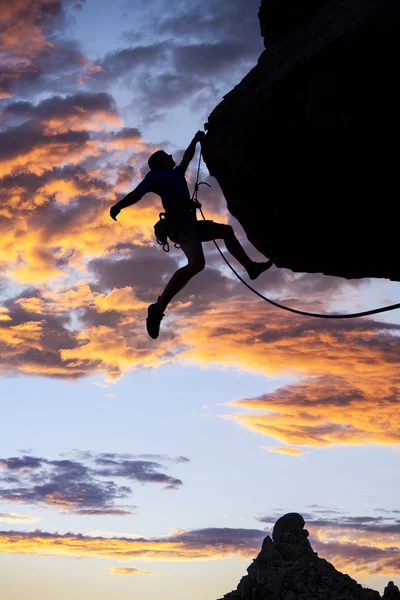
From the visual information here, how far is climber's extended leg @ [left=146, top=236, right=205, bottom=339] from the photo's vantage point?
11.2 m

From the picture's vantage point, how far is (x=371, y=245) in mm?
11023

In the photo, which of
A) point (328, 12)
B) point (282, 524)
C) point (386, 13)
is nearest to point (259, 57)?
point (328, 12)

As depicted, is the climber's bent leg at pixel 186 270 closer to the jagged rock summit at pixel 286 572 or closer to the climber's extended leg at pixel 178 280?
the climber's extended leg at pixel 178 280

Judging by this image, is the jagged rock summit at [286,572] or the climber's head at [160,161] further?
the jagged rock summit at [286,572]

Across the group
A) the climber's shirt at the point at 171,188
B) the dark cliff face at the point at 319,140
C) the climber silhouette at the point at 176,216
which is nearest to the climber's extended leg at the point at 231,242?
the climber silhouette at the point at 176,216

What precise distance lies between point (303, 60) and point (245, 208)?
2782 mm

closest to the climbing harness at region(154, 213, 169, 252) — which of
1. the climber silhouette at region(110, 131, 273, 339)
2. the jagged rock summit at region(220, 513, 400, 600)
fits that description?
the climber silhouette at region(110, 131, 273, 339)

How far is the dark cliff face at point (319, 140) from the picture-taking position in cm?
886

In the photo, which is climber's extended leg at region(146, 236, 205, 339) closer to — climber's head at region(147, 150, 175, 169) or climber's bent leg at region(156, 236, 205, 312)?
climber's bent leg at region(156, 236, 205, 312)

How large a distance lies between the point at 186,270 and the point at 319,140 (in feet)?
9.19

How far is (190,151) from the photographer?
11.7m

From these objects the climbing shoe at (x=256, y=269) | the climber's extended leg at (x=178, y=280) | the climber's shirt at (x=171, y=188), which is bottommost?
the climber's extended leg at (x=178, y=280)

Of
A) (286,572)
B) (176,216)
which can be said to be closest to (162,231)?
(176,216)

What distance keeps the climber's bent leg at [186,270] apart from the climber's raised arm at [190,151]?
1.15 m
